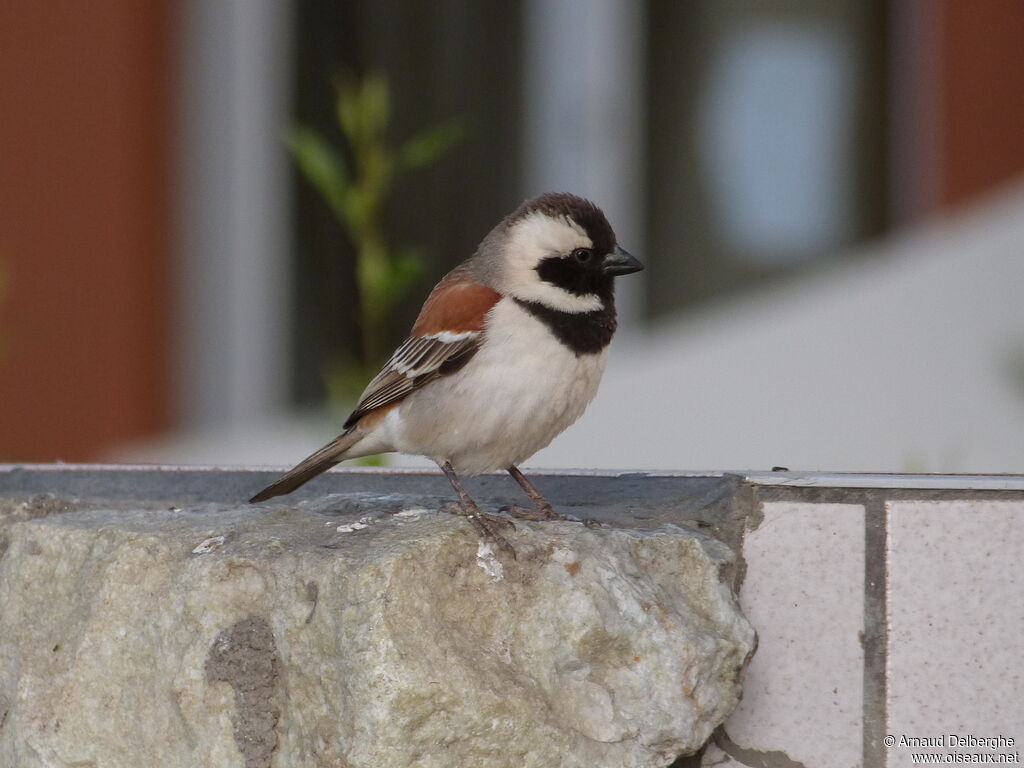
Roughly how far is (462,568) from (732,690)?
1.77 feet

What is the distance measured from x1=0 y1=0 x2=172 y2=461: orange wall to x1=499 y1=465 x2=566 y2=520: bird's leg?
4.69m

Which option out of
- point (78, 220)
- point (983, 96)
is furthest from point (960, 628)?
point (78, 220)

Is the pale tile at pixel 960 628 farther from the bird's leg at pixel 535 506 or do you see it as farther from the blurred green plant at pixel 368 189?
the blurred green plant at pixel 368 189

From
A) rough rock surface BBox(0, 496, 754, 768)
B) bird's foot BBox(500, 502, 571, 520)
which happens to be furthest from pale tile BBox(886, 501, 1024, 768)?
bird's foot BBox(500, 502, 571, 520)

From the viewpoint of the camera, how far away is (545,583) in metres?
2.60

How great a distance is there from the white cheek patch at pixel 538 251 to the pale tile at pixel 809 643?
0.92 m

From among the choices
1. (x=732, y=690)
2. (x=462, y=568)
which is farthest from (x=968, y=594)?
(x=462, y=568)

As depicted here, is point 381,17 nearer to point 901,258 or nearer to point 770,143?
point 770,143

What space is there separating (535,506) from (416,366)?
1.43 ft

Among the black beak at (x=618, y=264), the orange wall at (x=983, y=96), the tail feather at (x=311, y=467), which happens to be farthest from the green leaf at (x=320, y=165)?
the orange wall at (x=983, y=96)

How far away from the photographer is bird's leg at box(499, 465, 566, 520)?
3174 millimetres

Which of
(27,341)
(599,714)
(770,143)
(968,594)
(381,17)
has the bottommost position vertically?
(599,714)

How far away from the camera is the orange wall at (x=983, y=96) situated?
24.8ft

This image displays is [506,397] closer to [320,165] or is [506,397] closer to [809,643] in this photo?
[809,643]
